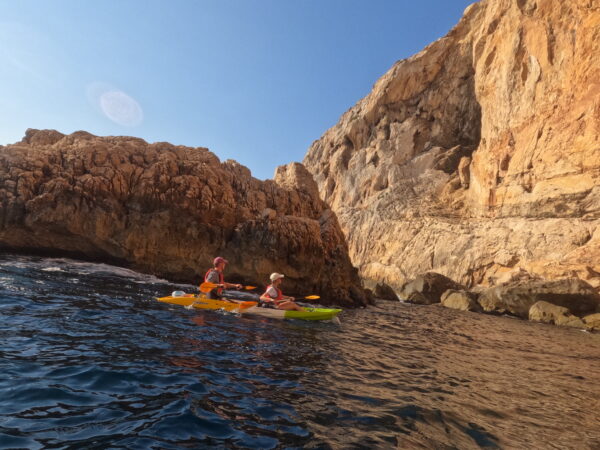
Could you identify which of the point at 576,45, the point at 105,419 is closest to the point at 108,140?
the point at 105,419

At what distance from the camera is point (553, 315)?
68.0ft

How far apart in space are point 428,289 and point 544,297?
877 centimetres

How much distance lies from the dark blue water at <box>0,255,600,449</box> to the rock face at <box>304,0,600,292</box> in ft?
70.9

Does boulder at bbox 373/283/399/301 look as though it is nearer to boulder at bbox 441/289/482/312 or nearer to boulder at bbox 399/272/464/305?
boulder at bbox 399/272/464/305

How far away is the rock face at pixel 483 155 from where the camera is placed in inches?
1063

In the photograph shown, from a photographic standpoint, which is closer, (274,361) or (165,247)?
(274,361)

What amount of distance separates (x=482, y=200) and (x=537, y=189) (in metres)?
6.24

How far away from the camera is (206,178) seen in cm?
2175

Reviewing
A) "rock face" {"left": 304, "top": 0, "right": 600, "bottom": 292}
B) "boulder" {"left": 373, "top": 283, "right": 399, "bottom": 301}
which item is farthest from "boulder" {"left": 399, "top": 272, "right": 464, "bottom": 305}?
"rock face" {"left": 304, "top": 0, "right": 600, "bottom": 292}

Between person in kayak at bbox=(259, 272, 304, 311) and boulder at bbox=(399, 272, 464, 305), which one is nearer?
person in kayak at bbox=(259, 272, 304, 311)

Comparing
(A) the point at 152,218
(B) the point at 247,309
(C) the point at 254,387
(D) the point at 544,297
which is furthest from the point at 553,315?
(A) the point at 152,218

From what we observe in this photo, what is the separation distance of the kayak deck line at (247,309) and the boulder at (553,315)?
48.5 feet

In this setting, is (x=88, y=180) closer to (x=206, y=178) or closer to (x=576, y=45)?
(x=206, y=178)

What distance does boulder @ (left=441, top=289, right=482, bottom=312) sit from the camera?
2542 centimetres
